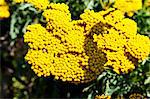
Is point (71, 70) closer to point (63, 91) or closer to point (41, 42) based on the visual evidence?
point (41, 42)

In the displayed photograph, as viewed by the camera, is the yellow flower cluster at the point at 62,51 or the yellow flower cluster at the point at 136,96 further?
the yellow flower cluster at the point at 136,96

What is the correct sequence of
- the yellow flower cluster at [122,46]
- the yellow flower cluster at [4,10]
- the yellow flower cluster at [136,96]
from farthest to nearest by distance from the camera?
the yellow flower cluster at [4,10] < the yellow flower cluster at [136,96] < the yellow flower cluster at [122,46]

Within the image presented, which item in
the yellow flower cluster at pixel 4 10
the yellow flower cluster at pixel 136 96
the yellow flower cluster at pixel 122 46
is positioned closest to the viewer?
the yellow flower cluster at pixel 122 46

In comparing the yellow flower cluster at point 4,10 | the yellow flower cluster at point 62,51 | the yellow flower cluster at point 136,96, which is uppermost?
the yellow flower cluster at point 4,10

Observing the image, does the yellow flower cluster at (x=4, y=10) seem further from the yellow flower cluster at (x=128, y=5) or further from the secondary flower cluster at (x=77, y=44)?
the yellow flower cluster at (x=128, y=5)

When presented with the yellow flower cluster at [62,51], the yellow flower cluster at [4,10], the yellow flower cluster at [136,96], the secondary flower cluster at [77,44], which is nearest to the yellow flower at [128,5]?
the secondary flower cluster at [77,44]

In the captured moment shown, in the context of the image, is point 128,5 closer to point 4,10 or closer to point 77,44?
point 77,44

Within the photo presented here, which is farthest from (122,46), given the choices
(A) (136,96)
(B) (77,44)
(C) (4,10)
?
(C) (4,10)
